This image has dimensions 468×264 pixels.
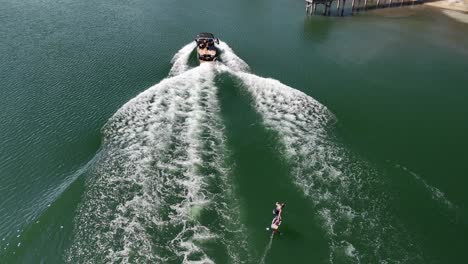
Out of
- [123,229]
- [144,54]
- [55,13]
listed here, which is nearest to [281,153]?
[123,229]

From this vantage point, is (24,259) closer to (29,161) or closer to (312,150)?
(29,161)

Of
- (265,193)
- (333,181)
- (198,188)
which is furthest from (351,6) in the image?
(198,188)

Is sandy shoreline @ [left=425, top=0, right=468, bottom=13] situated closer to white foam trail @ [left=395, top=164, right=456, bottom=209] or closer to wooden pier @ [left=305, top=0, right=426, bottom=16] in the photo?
wooden pier @ [left=305, top=0, right=426, bottom=16]

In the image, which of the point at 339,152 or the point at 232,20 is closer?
the point at 339,152

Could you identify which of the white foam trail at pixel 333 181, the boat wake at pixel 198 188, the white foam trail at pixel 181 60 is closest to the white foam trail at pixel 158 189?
the boat wake at pixel 198 188

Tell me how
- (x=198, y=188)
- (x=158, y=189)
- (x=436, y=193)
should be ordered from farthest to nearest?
1. (x=436, y=193)
2. (x=198, y=188)
3. (x=158, y=189)

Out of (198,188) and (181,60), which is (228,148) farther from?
(181,60)
